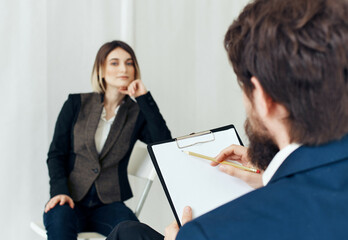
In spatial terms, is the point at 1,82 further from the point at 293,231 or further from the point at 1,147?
the point at 293,231

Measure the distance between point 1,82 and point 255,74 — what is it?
4.83ft

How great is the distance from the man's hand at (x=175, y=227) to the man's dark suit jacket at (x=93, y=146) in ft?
2.82

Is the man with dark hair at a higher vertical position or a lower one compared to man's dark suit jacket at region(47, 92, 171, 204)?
higher

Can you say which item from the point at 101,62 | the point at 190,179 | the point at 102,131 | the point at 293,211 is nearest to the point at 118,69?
the point at 101,62

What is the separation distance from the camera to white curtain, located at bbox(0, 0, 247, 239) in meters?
1.84

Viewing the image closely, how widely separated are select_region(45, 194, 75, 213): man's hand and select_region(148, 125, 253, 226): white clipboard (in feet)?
2.44

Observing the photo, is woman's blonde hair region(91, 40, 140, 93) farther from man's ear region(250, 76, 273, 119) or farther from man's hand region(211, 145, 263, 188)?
man's ear region(250, 76, 273, 119)

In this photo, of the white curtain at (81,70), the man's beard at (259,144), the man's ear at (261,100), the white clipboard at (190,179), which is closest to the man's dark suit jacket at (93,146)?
the white curtain at (81,70)

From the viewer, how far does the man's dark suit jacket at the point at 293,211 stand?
516mm

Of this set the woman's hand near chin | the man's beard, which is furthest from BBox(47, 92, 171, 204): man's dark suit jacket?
the man's beard

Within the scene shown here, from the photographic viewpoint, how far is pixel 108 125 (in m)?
1.77

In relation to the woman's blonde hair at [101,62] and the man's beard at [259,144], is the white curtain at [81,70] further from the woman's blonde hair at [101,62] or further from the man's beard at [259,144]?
the man's beard at [259,144]

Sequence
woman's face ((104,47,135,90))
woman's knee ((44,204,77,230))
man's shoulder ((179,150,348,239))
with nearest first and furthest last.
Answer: man's shoulder ((179,150,348,239)) < woman's knee ((44,204,77,230)) < woman's face ((104,47,135,90))

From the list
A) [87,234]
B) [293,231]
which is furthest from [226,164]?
[87,234]
